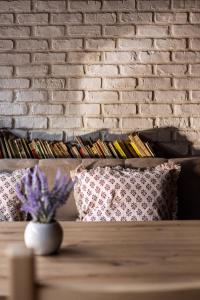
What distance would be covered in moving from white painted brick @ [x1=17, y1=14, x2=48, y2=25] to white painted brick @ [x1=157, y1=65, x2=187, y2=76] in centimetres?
81

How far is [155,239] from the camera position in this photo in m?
1.55

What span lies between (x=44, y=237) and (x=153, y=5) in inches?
77.2

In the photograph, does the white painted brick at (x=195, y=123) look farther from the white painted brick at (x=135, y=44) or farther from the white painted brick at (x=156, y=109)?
the white painted brick at (x=135, y=44)

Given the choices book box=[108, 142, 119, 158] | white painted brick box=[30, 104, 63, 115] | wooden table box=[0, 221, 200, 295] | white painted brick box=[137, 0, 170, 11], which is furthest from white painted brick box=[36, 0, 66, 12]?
wooden table box=[0, 221, 200, 295]

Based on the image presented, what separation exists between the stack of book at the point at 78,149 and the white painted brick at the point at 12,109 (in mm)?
184

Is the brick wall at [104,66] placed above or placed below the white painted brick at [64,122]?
above

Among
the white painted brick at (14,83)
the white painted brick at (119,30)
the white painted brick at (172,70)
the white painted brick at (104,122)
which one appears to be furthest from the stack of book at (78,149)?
the white painted brick at (119,30)

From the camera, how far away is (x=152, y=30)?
2783 mm

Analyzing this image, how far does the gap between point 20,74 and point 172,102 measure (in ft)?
3.31

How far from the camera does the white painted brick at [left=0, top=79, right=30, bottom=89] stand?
2830mm

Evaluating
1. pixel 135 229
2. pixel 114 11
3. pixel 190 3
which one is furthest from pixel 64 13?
pixel 135 229

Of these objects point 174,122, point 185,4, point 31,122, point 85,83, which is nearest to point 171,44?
point 185,4

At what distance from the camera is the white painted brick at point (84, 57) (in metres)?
2.80

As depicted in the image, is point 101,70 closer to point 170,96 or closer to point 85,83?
point 85,83
